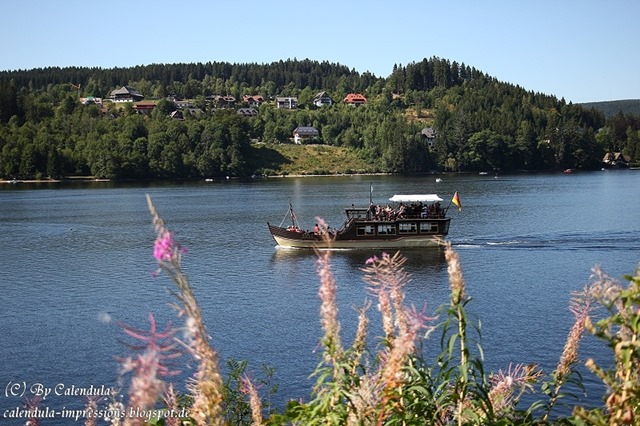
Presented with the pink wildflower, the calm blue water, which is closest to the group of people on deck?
the calm blue water

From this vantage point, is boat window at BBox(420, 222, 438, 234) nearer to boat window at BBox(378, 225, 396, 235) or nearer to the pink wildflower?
boat window at BBox(378, 225, 396, 235)

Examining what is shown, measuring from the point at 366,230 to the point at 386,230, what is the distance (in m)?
1.80

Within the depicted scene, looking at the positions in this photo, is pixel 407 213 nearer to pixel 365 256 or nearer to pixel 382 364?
pixel 365 256

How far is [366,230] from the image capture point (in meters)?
61.9

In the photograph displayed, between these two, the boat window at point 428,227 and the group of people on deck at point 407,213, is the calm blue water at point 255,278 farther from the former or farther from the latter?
the group of people on deck at point 407,213

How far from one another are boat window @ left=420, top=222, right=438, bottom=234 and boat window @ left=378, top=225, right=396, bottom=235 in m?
2.42

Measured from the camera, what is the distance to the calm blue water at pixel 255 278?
30.5 meters

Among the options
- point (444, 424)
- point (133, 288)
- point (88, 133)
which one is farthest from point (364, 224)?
point (88, 133)

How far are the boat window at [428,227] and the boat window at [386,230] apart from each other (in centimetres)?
242

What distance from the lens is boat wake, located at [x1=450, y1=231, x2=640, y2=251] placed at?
196 ft

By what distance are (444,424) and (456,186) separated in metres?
135

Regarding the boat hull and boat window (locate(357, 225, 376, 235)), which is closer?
boat window (locate(357, 225, 376, 235))

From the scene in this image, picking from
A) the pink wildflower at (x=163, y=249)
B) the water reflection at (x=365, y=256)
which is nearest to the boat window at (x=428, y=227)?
the water reflection at (x=365, y=256)

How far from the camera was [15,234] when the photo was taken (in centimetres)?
7456
